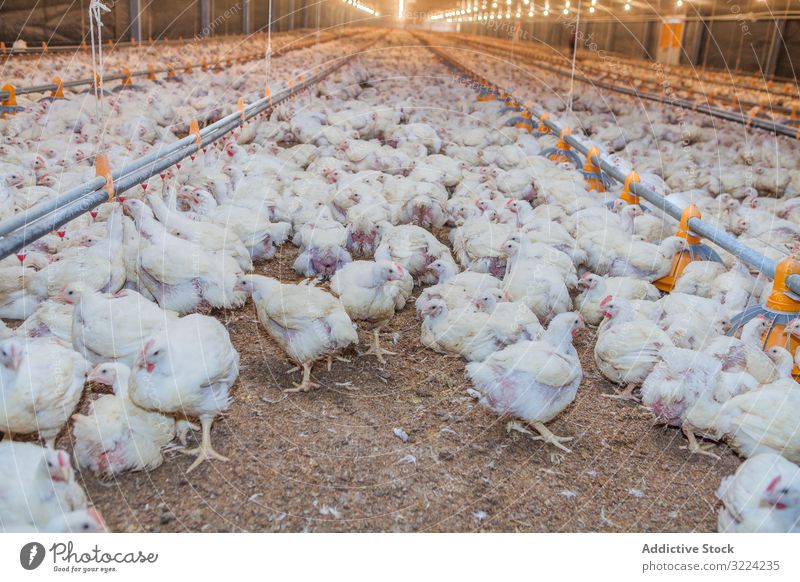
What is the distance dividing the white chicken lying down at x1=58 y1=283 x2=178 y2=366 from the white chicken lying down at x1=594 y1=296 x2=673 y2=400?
6.90 ft

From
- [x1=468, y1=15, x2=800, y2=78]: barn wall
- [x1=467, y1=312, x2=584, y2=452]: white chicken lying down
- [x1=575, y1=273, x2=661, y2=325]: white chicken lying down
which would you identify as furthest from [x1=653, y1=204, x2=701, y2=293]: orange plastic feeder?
[x1=468, y1=15, x2=800, y2=78]: barn wall

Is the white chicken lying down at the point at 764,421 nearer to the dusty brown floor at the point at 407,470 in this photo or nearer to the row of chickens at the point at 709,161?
the dusty brown floor at the point at 407,470

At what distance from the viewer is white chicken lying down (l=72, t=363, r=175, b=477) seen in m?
2.33

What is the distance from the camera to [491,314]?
10.8 ft

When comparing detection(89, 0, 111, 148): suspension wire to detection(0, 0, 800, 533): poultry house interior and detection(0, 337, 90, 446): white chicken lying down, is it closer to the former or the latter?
detection(0, 0, 800, 533): poultry house interior

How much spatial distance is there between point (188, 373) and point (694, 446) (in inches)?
86.7

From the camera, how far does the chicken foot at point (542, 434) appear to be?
2803mm

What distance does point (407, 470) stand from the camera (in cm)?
257

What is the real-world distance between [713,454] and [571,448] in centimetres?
63

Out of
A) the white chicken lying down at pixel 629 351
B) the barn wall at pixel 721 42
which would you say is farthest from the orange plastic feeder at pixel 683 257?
the barn wall at pixel 721 42

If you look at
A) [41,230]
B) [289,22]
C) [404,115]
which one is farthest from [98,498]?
[289,22]

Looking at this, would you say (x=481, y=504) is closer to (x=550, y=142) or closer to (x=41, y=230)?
(x=41, y=230)

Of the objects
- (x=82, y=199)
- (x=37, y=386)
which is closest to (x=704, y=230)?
(x=82, y=199)

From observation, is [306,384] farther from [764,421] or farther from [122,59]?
[122,59]
